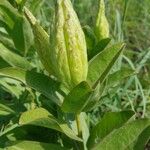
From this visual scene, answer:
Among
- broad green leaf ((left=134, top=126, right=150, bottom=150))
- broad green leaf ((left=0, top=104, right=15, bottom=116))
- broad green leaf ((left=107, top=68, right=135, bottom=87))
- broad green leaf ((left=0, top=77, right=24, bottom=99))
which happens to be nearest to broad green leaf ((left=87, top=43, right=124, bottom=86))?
broad green leaf ((left=107, top=68, right=135, bottom=87))

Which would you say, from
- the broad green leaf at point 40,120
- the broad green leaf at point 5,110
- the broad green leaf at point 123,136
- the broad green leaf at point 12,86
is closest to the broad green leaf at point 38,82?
the broad green leaf at point 40,120

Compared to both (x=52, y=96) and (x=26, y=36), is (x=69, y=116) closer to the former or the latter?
(x=52, y=96)

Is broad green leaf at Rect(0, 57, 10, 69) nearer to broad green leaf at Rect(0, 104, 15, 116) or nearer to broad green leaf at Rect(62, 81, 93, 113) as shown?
broad green leaf at Rect(0, 104, 15, 116)

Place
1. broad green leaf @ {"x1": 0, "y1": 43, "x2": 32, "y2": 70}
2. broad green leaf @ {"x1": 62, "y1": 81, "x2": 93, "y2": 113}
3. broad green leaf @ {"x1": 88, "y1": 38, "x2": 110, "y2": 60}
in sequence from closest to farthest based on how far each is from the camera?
1. broad green leaf @ {"x1": 62, "y1": 81, "x2": 93, "y2": 113}
2. broad green leaf @ {"x1": 88, "y1": 38, "x2": 110, "y2": 60}
3. broad green leaf @ {"x1": 0, "y1": 43, "x2": 32, "y2": 70}

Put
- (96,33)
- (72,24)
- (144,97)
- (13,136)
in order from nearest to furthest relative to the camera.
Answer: (72,24) → (96,33) → (13,136) → (144,97)

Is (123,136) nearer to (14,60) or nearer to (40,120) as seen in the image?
(40,120)

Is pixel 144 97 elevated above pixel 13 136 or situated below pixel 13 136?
below

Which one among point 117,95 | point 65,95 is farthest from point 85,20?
point 65,95
